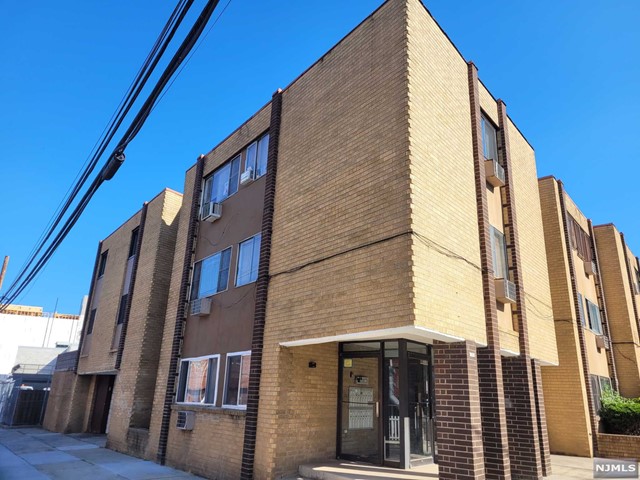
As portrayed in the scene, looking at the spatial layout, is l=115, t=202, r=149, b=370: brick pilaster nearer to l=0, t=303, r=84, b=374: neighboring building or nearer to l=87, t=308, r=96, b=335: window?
l=87, t=308, r=96, b=335: window

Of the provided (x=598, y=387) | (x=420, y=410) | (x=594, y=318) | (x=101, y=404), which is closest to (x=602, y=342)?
(x=594, y=318)

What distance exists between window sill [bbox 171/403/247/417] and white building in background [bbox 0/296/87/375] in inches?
1285

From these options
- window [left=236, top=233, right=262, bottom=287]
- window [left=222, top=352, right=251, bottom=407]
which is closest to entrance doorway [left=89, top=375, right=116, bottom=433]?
window [left=222, top=352, right=251, bottom=407]

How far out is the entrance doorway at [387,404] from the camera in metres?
8.43

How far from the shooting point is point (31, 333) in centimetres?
4116

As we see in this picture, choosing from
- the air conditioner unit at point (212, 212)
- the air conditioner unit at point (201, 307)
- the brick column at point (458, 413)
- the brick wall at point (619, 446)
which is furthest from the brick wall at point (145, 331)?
the brick wall at point (619, 446)

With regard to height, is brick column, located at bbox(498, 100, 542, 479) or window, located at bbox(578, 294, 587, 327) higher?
window, located at bbox(578, 294, 587, 327)

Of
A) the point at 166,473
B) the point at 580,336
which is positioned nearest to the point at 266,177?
the point at 166,473

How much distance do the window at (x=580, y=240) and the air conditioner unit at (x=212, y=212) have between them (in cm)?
1163

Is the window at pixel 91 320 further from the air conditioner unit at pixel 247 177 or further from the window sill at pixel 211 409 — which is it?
the air conditioner unit at pixel 247 177

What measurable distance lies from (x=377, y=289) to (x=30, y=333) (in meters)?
44.7

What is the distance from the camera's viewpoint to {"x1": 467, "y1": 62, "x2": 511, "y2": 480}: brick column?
25.9 ft

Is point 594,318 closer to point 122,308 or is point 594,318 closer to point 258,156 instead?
point 258,156

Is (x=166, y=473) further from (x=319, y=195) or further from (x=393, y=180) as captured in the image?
(x=393, y=180)
